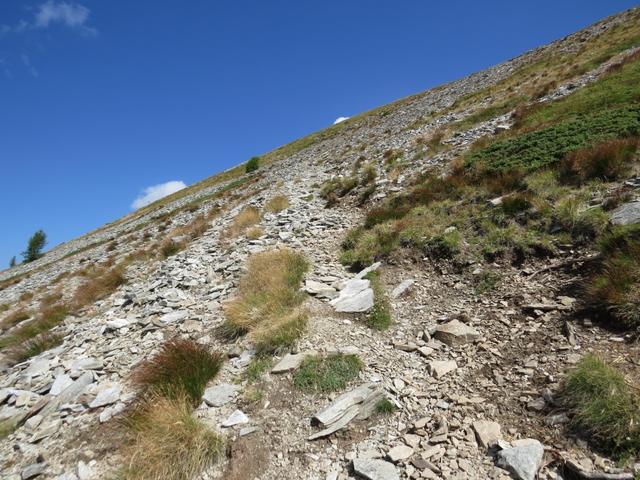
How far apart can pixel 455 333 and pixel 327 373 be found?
2524 millimetres

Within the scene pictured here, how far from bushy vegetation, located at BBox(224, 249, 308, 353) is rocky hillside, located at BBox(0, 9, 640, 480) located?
0.17 feet

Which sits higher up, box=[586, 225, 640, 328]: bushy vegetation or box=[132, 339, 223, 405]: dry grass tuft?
box=[132, 339, 223, 405]: dry grass tuft

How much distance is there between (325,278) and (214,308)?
3.13 metres

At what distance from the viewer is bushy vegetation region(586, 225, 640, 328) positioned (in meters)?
5.11

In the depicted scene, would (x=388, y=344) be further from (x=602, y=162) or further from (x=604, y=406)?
(x=602, y=162)

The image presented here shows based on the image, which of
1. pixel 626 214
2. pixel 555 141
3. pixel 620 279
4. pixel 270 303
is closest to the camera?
pixel 620 279

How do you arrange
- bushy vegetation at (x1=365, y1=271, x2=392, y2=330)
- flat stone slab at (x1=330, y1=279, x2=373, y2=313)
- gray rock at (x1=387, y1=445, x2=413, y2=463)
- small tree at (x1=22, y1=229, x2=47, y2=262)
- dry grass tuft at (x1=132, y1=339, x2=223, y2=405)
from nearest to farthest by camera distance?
gray rock at (x1=387, y1=445, x2=413, y2=463) < dry grass tuft at (x1=132, y1=339, x2=223, y2=405) < bushy vegetation at (x1=365, y1=271, x2=392, y2=330) < flat stone slab at (x1=330, y1=279, x2=373, y2=313) < small tree at (x1=22, y1=229, x2=47, y2=262)

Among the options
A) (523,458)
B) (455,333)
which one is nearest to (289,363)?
(455,333)

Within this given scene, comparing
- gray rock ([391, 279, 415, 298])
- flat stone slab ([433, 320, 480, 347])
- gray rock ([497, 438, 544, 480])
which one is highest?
gray rock ([391, 279, 415, 298])

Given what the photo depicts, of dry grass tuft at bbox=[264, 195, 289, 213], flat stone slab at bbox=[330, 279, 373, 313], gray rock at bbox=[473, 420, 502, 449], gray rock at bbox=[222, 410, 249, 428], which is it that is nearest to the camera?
gray rock at bbox=[473, 420, 502, 449]

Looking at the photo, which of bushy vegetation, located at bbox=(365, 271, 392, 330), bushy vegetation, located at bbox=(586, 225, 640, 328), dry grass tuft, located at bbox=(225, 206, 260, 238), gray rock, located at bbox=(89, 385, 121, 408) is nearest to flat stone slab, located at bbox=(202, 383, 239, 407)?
gray rock, located at bbox=(89, 385, 121, 408)

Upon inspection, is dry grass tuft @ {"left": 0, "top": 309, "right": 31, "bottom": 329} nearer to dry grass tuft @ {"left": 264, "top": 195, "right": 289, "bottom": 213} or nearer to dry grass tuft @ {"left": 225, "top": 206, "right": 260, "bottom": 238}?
dry grass tuft @ {"left": 225, "top": 206, "right": 260, "bottom": 238}

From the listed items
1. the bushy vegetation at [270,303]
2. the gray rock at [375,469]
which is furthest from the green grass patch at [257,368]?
the gray rock at [375,469]

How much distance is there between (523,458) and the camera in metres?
3.72
